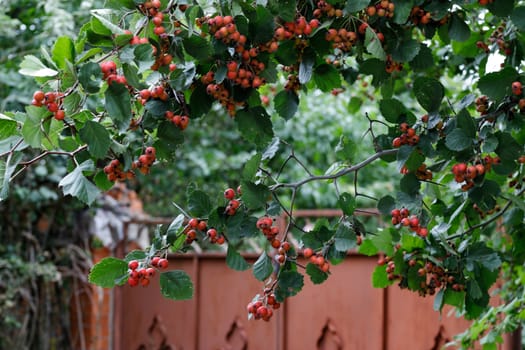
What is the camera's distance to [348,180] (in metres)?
5.44

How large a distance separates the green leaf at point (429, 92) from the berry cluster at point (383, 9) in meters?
0.13

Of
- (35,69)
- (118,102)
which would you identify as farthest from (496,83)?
(35,69)

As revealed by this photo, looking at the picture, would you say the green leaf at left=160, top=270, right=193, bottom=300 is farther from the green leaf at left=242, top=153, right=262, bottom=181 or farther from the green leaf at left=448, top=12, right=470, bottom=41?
the green leaf at left=448, top=12, right=470, bottom=41

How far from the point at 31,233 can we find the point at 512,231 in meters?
2.77

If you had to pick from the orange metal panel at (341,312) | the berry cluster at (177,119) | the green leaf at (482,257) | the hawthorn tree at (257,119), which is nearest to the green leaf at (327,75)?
the hawthorn tree at (257,119)

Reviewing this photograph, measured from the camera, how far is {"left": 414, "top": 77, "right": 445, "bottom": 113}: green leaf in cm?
130

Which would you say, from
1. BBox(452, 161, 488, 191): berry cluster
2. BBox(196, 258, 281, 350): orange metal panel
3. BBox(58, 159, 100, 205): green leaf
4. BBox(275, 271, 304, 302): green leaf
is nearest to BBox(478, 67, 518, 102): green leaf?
BBox(452, 161, 488, 191): berry cluster

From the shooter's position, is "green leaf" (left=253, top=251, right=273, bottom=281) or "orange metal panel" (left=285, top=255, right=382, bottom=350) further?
"orange metal panel" (left=285, top=255, right=382, bottom=350)

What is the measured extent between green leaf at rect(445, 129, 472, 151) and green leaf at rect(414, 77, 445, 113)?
0.27 ft

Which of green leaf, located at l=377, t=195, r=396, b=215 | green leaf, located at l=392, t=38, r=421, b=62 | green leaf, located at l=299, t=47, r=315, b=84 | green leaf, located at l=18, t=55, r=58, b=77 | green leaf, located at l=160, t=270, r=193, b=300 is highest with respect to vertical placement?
green leaf, located at l=392, t=38, r=421, b=62

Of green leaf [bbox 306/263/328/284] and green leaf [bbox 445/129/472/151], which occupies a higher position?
green leaf [bbox 445/129/472/151]

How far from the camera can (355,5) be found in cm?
123

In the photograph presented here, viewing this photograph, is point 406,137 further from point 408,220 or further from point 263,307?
point 263,307

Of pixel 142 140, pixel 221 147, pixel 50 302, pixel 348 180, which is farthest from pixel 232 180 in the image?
pixel 142 140
